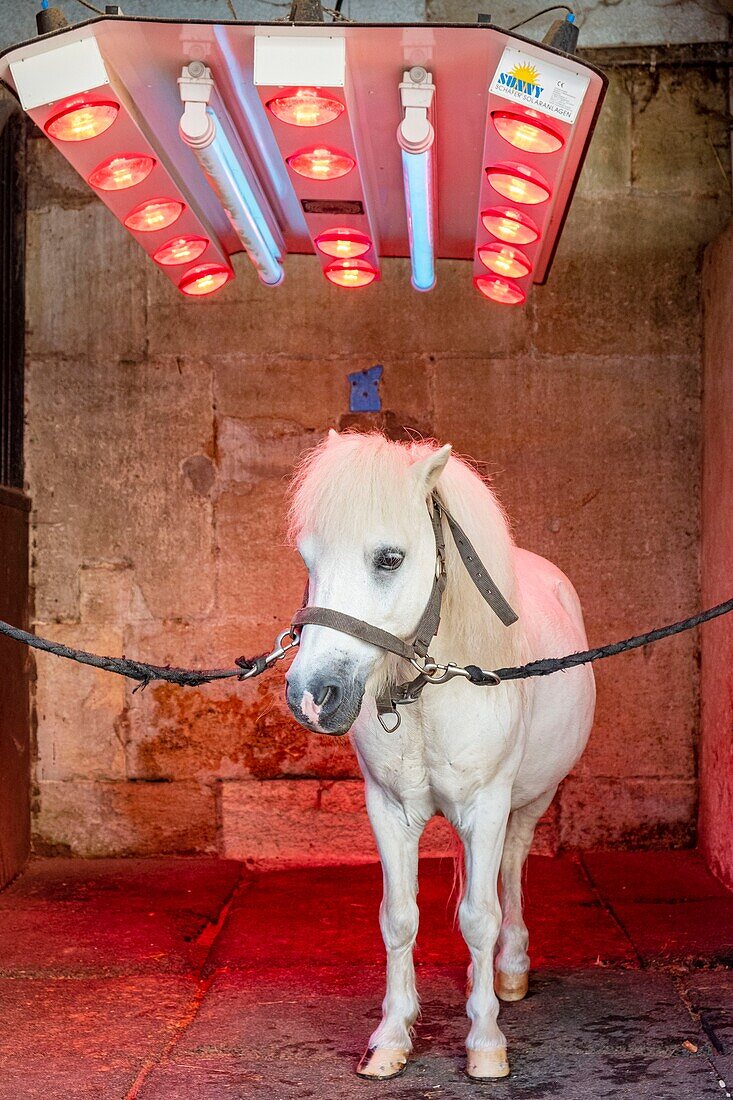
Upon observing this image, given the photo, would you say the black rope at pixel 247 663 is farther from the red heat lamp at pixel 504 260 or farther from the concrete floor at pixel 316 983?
the red heat lamp at pixel 504 260

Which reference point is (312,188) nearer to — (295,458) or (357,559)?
(295,458)

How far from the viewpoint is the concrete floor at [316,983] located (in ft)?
9.65

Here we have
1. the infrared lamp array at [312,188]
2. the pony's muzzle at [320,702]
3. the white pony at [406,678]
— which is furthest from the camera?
the infrared lamp array at [312,188]

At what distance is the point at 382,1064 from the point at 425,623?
46.9 inches

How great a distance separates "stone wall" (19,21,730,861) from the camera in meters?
5.29

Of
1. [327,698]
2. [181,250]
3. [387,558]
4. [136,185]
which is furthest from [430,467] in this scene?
[181,250]

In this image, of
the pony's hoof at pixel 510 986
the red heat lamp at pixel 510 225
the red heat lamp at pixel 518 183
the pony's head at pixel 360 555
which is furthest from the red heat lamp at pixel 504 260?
the pony's hoof at pixel 510 986

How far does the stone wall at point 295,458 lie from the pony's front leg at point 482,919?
2287 mm

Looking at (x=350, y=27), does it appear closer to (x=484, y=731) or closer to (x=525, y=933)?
(x=484, y=731)

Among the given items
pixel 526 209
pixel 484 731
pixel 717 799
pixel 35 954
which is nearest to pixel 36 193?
pixel 526 209

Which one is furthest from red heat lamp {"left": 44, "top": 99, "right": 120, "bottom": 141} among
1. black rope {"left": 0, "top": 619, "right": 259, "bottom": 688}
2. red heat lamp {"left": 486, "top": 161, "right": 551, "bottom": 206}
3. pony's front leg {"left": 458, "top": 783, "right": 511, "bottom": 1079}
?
pony's front leg {"left": 458, "top": 783, "right": 511, "bottom": 1079}

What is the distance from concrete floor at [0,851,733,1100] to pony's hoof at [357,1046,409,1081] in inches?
1.4

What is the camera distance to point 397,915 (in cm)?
299

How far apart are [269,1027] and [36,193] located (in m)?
3.98
